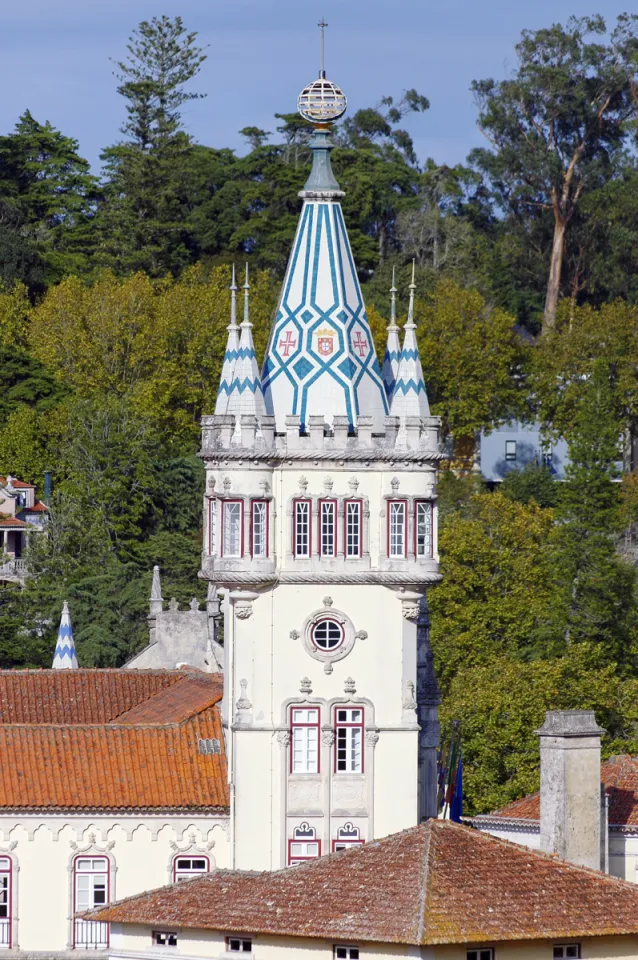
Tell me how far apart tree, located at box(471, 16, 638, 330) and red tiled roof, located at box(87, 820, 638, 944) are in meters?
102

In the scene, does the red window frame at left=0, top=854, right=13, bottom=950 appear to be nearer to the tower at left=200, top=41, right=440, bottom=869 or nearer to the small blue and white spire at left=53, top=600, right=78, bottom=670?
the tower at left=200, top=41, right=440, bottom=869

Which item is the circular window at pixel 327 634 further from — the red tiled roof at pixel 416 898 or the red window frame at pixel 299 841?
the red tiled roof at pixel 416 898

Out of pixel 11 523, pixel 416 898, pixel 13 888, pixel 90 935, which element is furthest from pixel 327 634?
pixel 11 523

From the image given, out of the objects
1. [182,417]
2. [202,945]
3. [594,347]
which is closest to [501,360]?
[594,347]

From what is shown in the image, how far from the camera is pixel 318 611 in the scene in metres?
83.4

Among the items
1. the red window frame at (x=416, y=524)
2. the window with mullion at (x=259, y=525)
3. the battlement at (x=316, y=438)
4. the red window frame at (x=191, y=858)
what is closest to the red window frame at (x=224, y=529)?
the window with mullion at (x=259, y=525)

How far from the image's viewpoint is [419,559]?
274 feet

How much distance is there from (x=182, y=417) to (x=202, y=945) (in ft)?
268

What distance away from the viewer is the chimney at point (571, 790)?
7912 cm

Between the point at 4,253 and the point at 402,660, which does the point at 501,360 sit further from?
the point at 402,660

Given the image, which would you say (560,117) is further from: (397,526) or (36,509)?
(397,526)

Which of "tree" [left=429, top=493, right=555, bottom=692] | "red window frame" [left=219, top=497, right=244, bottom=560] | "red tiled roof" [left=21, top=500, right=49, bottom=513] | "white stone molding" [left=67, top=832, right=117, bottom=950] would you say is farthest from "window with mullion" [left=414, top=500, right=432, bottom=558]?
"red tiled roof" [left=21, top=500, right=49, bottom=513]

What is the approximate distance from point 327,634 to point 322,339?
7.79 meters

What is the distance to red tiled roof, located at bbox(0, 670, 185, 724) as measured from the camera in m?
91.9
